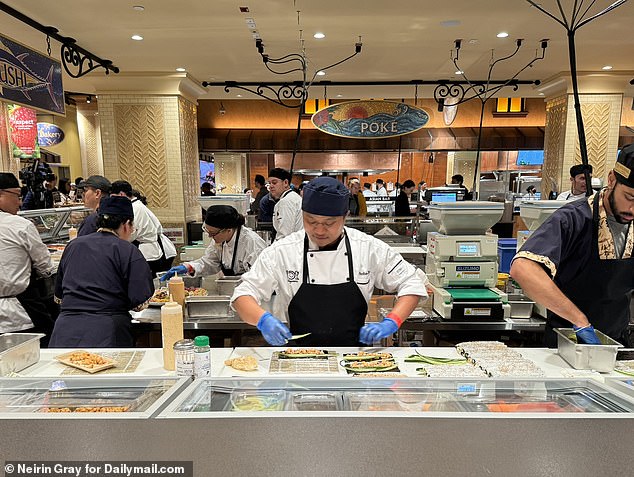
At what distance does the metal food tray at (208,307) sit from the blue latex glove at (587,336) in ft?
6.87

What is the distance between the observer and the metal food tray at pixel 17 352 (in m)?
1.68

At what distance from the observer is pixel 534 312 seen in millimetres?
3119

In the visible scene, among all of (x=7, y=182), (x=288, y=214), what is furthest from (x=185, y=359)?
(x=288, y=214)

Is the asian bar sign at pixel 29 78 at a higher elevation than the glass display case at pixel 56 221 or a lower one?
higher

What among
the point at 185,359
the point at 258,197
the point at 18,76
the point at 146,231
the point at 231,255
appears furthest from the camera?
the point at 258,197

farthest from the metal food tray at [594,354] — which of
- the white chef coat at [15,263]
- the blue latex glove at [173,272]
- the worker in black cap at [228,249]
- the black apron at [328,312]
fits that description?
the white chef coat at [15,263]

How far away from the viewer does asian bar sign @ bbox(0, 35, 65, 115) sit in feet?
14.1

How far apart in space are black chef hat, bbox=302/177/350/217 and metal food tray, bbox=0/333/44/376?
1310 millimetres

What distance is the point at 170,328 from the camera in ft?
5.73

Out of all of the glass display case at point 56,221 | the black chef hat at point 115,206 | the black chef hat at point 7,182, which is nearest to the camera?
the black chef hat at point 115,206

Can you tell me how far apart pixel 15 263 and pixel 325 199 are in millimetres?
2630

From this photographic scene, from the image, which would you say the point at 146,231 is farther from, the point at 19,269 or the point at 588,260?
the point at 588,260

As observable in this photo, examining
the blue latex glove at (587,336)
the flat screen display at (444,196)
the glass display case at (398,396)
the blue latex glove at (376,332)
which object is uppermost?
the flat screen display at (444,196)

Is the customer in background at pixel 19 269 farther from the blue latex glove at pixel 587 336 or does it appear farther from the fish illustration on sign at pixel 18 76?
the blue latex glove at pixel 587 336
